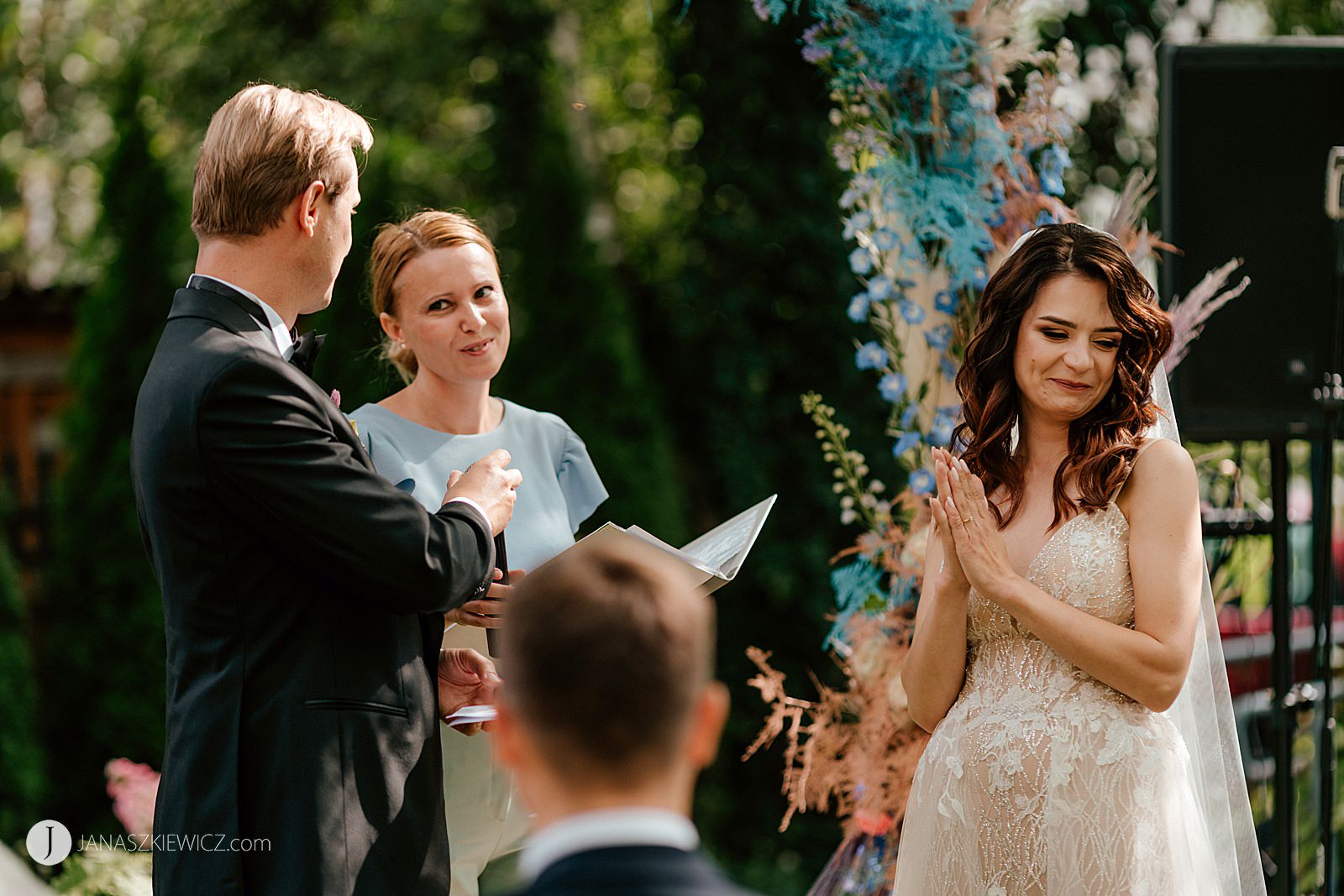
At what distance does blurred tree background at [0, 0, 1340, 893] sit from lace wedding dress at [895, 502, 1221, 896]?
3.42 m

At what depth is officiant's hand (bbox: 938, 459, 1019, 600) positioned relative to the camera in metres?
2.28

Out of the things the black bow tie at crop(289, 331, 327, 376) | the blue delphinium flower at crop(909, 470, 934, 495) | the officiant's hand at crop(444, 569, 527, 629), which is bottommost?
the officiant's hand at crop(444, 569, 527, 629)

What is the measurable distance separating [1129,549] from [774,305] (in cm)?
444

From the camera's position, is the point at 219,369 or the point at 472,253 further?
the point at 472,253

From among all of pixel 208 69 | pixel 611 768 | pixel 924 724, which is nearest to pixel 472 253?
pixel 924 724

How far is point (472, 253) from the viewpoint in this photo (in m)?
2.74

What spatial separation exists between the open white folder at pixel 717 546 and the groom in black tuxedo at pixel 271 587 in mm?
296

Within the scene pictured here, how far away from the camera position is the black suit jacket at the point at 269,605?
1849 mm

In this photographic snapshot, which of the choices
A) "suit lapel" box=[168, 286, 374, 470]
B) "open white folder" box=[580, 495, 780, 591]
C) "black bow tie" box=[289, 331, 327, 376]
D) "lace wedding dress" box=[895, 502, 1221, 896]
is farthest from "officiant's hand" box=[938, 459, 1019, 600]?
"black bow tie" box=[289, 331, 327, 376]

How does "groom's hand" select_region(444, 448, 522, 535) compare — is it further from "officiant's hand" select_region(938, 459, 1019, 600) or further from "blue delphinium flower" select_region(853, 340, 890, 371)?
"blue delphinium flower" select_region(853, 340, 890, 371)

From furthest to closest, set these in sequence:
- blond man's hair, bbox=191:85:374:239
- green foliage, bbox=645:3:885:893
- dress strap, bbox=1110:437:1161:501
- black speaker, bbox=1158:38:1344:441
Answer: green foliage, bbox=645:3:885:893 < black speaker, bbox=1158:38:1344:441 < dress strap, bbox=1110:437:1161:501 < blond man's hair, bbox=191:85:374:239

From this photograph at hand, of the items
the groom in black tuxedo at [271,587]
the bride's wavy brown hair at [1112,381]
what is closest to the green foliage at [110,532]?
the groom in black tuxedo at [271,587]

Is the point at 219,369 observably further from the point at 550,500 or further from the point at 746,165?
the point at 746,165

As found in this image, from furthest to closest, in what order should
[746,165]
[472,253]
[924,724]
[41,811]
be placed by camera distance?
[746,165] → [41,811] → [472,253] → [924,724]
